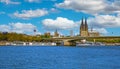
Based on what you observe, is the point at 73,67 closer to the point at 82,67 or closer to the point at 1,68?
the point at 82,67

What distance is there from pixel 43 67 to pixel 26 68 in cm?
290

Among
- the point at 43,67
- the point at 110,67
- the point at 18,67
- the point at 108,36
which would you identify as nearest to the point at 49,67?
the point at 43,67

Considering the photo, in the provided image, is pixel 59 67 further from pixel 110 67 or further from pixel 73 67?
pixel 110 67

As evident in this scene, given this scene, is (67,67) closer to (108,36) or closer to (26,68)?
(26,68)

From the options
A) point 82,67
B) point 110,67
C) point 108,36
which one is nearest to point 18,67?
point 82,67

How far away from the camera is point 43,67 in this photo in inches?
2183

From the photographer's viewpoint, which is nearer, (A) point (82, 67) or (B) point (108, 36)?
(A) point (82, 67)

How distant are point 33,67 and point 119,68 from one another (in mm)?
12133

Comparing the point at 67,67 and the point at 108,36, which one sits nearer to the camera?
the point at 67,67

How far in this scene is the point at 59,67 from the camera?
55.3 meters

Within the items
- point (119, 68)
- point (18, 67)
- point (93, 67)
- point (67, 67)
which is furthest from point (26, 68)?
point (119, 68)

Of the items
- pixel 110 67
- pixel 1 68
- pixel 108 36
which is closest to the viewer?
pixel 1 68

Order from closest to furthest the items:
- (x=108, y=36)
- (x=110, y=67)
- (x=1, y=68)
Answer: (x=1, y=68) → (x=110, y=67) → (x=108, y=36)

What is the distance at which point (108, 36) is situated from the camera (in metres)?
178
